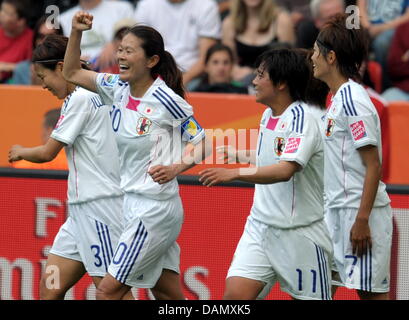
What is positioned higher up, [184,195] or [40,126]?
[40,126]

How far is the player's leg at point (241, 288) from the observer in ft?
19.8

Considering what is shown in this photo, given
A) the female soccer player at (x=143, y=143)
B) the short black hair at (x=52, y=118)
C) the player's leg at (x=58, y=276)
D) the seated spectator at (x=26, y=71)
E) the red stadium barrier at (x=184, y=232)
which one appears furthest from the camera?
the seated spectator at (x=26, y=71)

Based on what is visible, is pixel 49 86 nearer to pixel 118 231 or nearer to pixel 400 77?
pixel 118 231

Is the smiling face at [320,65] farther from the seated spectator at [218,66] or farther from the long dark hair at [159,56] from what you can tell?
the seated spectator at [218,66]

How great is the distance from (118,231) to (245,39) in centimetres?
443

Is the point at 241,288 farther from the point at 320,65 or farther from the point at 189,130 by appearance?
the point at 320,65

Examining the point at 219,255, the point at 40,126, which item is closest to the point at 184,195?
the point at 219,255

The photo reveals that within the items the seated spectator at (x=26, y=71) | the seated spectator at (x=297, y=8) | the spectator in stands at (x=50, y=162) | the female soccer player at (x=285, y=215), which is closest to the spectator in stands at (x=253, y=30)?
the seated spectator at (x=297, y=8)

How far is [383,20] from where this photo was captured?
35.6 ft

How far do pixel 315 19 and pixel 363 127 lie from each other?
15.0 feet

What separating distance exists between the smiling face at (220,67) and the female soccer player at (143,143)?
4.02m

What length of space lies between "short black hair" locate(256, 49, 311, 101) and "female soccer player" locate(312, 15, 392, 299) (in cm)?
13

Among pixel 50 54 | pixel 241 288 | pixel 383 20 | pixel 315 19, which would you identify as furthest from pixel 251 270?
pixel 383 20
